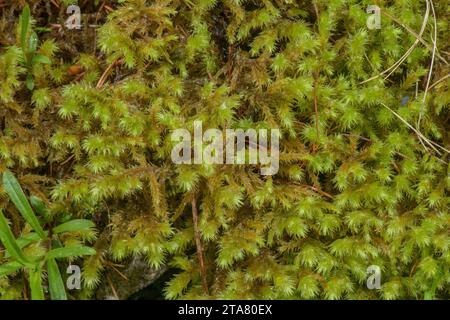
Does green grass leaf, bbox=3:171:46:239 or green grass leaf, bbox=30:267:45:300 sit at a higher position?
green grass leaf, bbox=3:171:46:239

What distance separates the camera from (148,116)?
201 centimetres

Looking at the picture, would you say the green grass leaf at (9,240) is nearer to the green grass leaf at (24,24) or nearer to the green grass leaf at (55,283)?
the green grass leaf at (55,283)

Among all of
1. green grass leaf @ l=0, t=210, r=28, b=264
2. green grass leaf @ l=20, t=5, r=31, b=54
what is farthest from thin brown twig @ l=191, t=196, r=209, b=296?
green grass leaf @ l=20, t=5, r=31, b=54

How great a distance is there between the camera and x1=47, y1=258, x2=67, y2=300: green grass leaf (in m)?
1.94

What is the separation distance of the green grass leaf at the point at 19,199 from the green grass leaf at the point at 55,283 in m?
0.14

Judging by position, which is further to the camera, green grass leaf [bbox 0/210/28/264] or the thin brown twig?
the thin brown twig

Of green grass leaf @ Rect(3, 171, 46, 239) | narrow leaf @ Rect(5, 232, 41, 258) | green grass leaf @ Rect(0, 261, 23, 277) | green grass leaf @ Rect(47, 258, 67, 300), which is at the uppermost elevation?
green grass leaf @ Rect(3, 171, 46, 239)

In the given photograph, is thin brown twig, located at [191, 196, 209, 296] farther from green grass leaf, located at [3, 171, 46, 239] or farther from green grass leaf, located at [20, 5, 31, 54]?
green grass leaf, located at [20, 5, 31, 54]

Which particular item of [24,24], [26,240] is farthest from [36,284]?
[24,24]

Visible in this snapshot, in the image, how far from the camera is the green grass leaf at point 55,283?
76.5 inches

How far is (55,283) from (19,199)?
0.33 meters

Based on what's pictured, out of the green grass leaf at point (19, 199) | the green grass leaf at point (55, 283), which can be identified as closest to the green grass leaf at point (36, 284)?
the green grass leaf at point (55, 283)

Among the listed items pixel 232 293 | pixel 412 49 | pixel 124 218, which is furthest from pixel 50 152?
pixel 412 49

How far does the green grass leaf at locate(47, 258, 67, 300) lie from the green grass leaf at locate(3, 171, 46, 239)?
14cm
